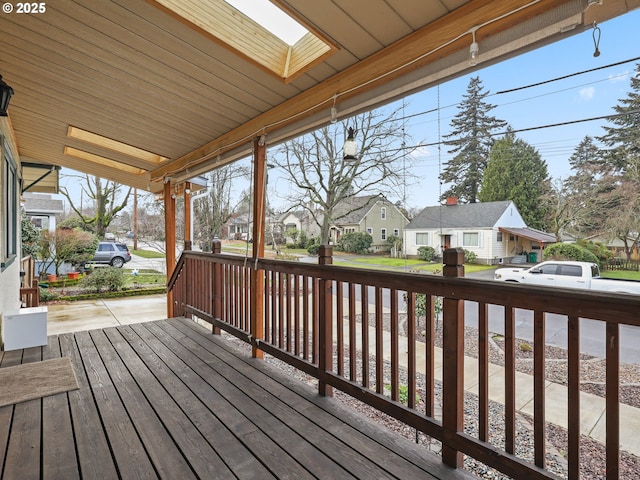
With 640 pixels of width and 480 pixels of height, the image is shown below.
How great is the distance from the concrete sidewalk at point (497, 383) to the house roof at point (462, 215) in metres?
2.21

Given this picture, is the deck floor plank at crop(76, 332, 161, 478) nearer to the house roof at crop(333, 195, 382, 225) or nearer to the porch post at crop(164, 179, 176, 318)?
the house roof at crop(333, 195, 382, 225)

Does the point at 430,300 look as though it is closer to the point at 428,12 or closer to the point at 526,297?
the point at 526,297

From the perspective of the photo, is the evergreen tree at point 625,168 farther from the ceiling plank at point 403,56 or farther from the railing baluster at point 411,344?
the railing baluster at point 411,344

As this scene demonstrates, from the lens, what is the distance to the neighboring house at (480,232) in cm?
141

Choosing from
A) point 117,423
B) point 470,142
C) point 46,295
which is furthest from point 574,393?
point 46,295

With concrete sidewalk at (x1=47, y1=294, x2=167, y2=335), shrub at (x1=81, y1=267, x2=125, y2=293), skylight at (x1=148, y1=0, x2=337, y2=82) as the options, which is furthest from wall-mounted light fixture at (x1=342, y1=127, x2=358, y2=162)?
shrub at (x1=81, y1=267, x2=125, y2=293)

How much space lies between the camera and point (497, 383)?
3.89 metres

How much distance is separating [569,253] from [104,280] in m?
10.8

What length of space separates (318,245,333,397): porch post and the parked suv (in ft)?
39.7

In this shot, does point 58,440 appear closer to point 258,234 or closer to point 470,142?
point 258,234

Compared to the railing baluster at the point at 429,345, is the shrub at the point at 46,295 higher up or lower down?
lower down

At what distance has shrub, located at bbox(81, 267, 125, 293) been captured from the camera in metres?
9.72

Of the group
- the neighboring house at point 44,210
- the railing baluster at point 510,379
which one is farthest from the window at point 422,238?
the neighboring house at point 44,210

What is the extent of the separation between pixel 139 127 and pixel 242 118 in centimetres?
144
